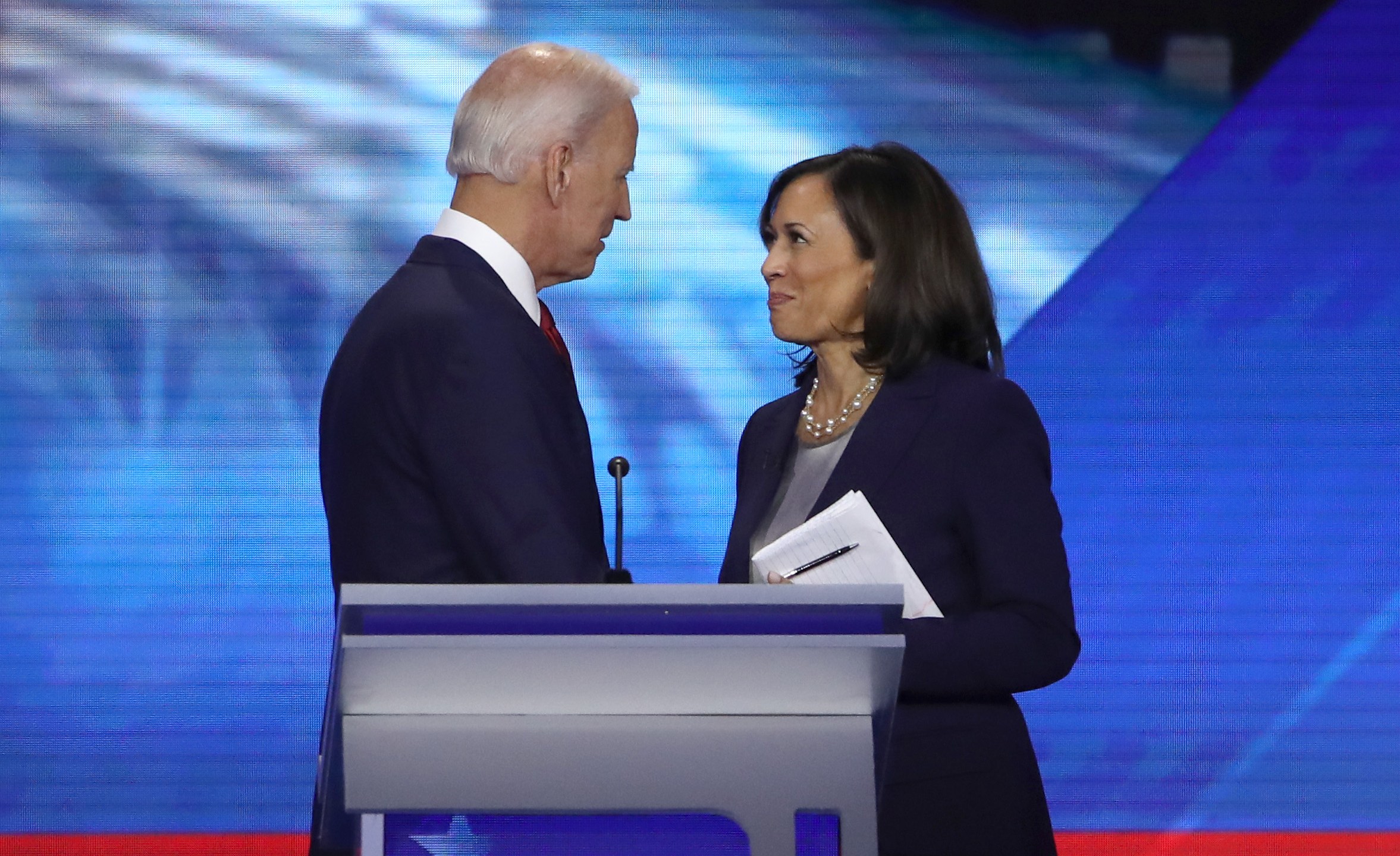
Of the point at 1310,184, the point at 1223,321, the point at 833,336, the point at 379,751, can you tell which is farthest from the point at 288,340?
the point at 379,751

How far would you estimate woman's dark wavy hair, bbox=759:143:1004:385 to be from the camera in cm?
224

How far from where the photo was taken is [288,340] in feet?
13.2

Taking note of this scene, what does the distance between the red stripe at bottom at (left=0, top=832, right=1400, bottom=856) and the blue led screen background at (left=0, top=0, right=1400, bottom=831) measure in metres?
0.04

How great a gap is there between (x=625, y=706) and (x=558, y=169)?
37.3 inches

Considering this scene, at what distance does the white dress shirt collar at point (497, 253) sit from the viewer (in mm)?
1908

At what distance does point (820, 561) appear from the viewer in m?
1.85

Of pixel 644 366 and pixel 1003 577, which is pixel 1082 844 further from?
pixel 1003 577

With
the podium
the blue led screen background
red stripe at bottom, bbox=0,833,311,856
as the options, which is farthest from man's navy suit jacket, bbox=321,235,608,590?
red stripe at bottom, bbox=0,833,311,856

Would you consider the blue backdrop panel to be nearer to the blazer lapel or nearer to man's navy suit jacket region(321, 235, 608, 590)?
the blazer lapel

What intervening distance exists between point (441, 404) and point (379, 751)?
1.87 feet

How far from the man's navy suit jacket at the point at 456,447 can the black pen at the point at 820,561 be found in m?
0.23

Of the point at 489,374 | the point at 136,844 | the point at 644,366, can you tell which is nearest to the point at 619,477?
the point at 489,374

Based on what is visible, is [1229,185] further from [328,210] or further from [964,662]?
[964,662]

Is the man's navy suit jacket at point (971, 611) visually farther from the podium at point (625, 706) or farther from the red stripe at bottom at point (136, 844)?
the red stripe at bottom at point (136, 844)
